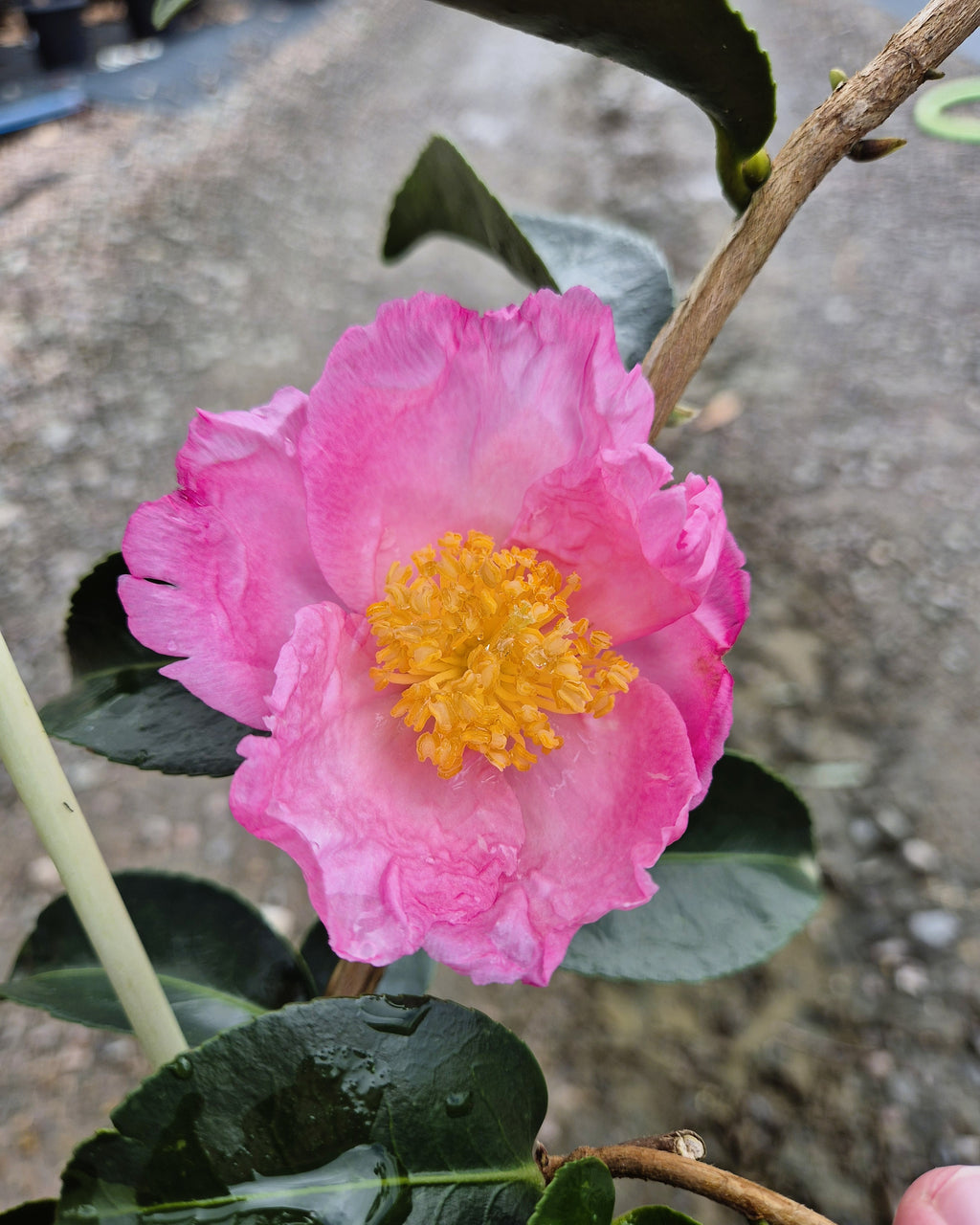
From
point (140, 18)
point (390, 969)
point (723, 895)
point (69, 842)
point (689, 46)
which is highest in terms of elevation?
point (689, 46)

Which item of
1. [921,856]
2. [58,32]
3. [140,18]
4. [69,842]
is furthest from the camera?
[140,18]

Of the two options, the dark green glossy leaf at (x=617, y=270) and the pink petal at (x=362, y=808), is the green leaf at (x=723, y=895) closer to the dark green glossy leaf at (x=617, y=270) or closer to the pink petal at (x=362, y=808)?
the pink petal at (x=362, y=808)

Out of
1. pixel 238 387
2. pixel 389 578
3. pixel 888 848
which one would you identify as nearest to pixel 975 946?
pixel 888 848

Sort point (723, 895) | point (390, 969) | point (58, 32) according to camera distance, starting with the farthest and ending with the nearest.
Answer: point (58, 32)
point (390, 969)
point (723, 895)

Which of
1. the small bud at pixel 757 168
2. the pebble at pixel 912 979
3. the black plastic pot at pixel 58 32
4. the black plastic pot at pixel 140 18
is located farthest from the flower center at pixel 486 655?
the black plastic pot at pixel 140 18

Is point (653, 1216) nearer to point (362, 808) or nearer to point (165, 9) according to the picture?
point (362, 808)

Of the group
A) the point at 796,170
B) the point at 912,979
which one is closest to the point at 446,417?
the point at 796,170

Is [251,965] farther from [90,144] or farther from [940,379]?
[90,144]
